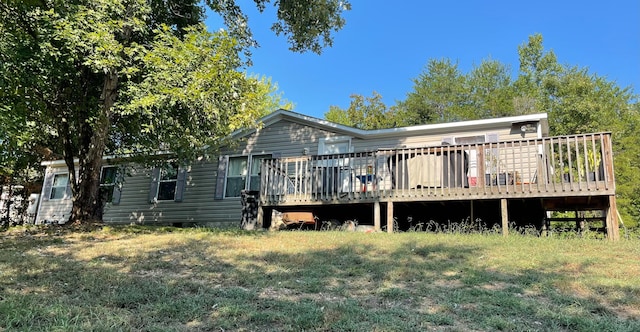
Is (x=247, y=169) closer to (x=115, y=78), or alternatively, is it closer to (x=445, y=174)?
(x=115, y=78)

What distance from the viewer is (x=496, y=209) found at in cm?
985

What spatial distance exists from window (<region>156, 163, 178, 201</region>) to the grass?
6922mm

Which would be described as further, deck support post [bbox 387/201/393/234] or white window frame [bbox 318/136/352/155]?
white window frame [bbox 318/136/352/155]

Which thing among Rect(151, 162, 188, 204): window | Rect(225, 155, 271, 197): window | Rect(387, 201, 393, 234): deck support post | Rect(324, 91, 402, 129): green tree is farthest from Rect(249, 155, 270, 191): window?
Rect(324, 91, 402, 129): green tree

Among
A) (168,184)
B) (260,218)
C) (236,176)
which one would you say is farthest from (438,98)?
(260,218)

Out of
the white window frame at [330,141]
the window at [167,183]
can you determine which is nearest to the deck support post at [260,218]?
the white window frame at [330,141]

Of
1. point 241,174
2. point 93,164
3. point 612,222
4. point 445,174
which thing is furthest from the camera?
point 241,174

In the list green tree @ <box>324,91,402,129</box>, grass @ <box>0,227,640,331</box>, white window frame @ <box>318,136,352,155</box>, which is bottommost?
grass @ <box>0,227,640,331</box>

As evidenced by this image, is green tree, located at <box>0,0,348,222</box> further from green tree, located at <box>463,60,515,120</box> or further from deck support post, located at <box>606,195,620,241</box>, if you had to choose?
green tree, located at <box>463,60,515,120</box>

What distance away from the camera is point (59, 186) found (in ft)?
58.7

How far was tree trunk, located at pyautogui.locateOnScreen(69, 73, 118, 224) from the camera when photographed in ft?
32.9

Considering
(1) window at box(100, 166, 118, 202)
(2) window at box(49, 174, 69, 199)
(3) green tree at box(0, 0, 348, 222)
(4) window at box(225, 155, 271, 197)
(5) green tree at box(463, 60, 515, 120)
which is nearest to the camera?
(3) green tree at box(0, 0, 348, 222)

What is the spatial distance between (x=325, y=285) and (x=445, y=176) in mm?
5248

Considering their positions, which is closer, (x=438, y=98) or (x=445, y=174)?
(x=445, y=174)
